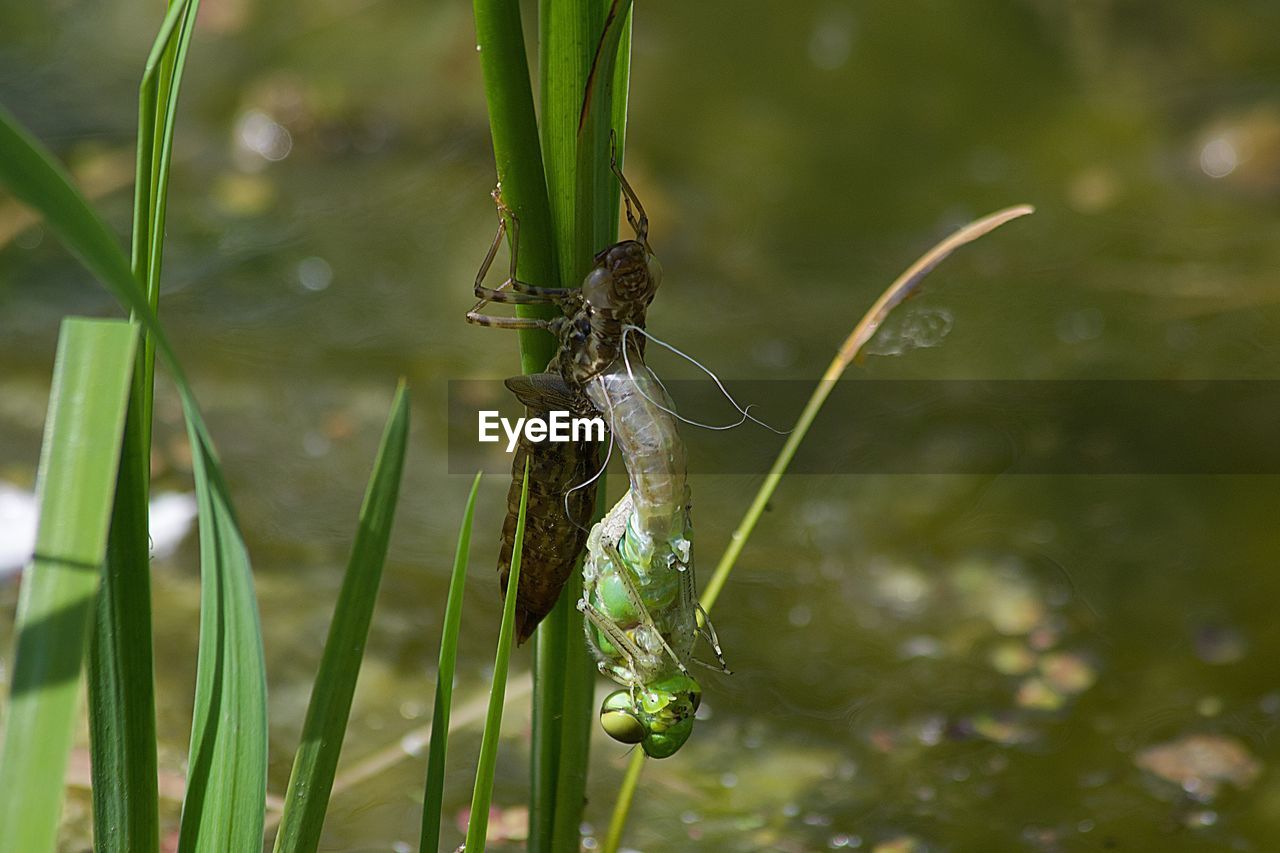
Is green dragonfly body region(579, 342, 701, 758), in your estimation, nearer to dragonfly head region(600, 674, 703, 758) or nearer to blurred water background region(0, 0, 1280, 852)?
dragonfly head region(600, 674, 703, 758)

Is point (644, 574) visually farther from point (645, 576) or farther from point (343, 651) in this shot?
point (343, 651)

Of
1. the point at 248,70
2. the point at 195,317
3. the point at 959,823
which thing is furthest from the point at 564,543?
the point at 248,70

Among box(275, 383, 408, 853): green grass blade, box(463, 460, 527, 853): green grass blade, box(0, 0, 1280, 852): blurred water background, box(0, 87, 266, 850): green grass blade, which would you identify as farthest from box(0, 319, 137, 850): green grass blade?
box(0, 0, 1280, 852): blurred water background

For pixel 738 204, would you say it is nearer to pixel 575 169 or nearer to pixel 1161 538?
pixel 1161 538

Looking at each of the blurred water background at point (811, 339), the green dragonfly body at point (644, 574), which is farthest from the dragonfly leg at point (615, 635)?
the blurred water background at point (811, 339)

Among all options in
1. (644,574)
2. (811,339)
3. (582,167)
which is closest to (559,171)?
(582,167)

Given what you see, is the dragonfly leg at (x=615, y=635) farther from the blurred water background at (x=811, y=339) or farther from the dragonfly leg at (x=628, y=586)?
the blurred water background at (x=811, y=339)
